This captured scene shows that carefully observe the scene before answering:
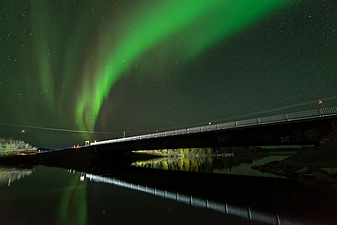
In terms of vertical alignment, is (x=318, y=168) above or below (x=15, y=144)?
below

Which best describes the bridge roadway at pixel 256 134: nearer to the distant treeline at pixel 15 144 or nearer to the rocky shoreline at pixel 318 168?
the rocky shoreline at pixel 318 168

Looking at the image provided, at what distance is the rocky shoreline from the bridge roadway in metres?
1.89

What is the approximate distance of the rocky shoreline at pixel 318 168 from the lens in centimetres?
1646

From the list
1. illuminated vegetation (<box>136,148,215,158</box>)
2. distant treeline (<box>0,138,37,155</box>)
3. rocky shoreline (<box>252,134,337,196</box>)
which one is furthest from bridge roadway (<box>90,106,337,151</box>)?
distant treeline (<box>0,138,37,155</box>)

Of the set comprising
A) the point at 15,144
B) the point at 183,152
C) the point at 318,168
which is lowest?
the point at 183,152

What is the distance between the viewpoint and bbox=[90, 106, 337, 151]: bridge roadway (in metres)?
24.5

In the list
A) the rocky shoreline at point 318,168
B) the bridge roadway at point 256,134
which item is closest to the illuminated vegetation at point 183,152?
the bridge roadway at point 256,134

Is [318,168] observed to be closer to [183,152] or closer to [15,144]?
[183,152]

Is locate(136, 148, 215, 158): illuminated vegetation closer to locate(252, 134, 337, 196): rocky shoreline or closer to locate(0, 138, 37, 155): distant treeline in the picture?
locate(0, 138, 37, 155): distant treeline

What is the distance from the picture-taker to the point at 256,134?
99.7 ft

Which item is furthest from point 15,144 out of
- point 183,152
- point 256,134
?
point 256,134

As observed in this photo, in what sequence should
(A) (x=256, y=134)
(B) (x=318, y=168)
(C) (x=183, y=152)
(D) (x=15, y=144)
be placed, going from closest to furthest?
(B) (x=318, y=168), (A) (x=256, y=134), (D) (x=15, y=144), (C) (x=183, y=152)

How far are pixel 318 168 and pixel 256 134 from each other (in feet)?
34.7

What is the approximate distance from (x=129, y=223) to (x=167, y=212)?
259cm
